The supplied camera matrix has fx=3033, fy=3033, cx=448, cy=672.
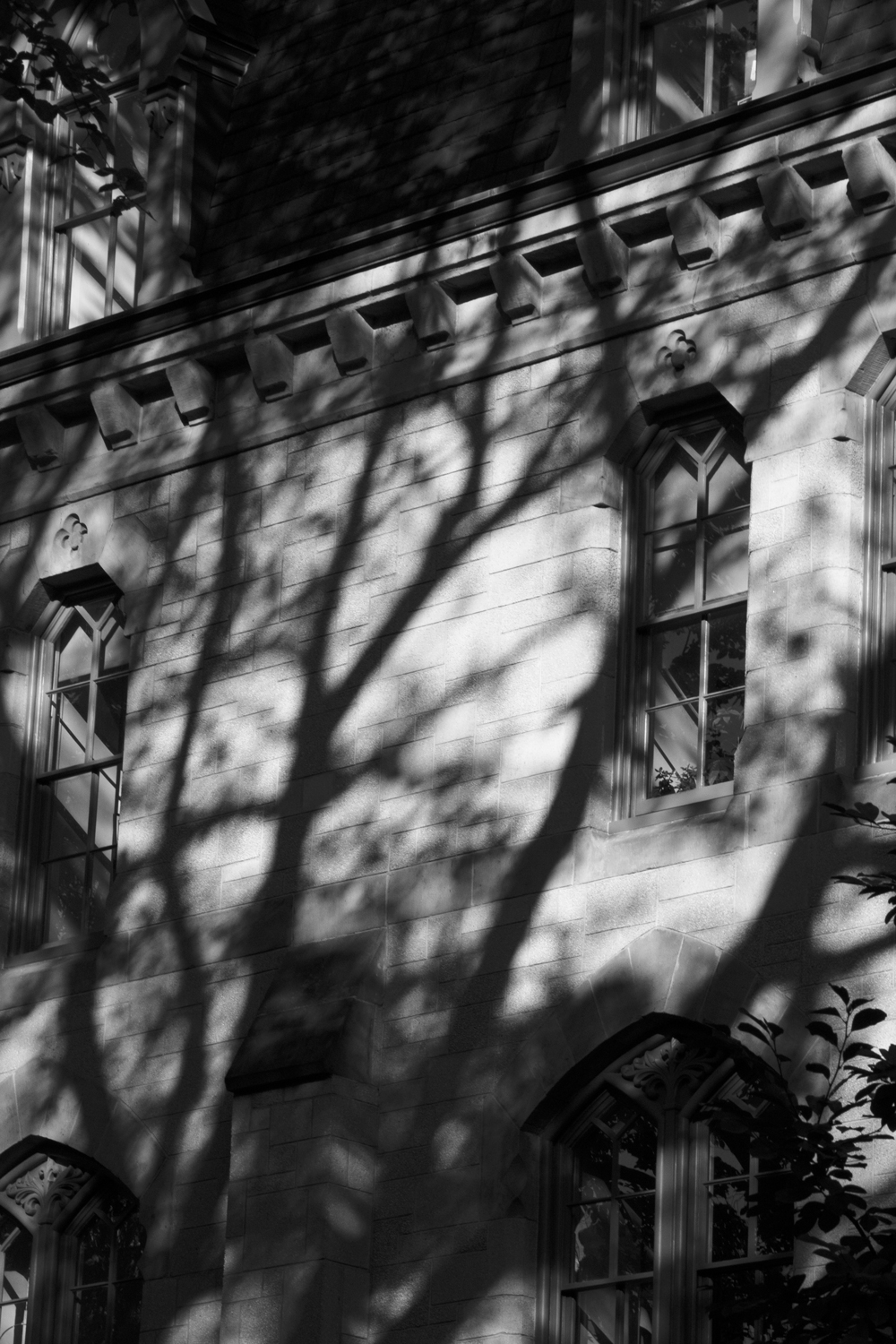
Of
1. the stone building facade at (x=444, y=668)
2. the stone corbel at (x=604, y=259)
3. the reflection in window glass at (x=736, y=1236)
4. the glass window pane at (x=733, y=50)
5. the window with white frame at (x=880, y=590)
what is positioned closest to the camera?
the reflection in window glass at (x=736, y=1236)

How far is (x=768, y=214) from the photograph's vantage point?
15430 millimetres

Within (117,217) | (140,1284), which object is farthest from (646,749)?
(117,217)

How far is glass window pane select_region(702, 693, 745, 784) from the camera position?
50.0 ft

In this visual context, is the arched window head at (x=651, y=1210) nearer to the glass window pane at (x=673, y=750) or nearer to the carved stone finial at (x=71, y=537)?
the glass window pane at (x=673, y=750)

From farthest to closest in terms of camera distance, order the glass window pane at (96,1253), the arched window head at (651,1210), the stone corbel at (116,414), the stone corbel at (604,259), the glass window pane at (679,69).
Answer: the stone corbel at (116,414) < the glass window pane at (96,1253) < the glass window pane at (679,69) < the stone corbel at (604,259) < the arched window head at (651,1210)

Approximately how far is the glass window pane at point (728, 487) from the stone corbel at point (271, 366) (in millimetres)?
2955

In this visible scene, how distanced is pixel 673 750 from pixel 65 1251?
4679 millimetres

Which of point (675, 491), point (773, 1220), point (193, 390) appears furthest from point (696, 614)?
point (773, 1220)

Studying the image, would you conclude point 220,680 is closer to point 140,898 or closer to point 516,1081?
point 140,898


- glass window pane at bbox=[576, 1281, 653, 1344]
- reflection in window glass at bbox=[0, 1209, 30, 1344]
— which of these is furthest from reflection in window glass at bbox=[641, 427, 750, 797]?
reflection in window glass at bbox=[0, 1209, 30, 1344]

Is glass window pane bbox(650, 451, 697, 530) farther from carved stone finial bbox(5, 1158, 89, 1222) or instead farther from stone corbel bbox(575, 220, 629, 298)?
carved stone finial bbox(5, 1158, 89, 1222)

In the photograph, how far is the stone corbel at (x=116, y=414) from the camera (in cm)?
1820

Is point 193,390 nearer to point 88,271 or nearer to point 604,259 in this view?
point 88,271

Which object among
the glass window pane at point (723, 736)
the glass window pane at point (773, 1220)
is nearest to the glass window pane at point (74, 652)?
the glass window pane at point (723, 736)
